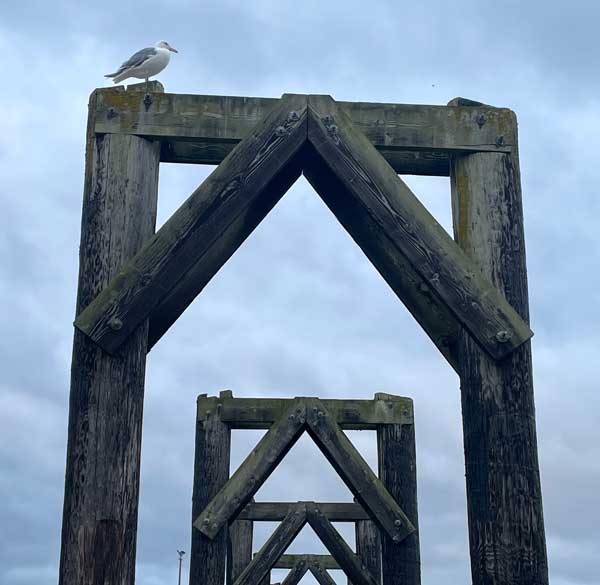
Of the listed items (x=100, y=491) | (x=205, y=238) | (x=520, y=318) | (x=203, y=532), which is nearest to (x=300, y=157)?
(x=205, y=238)

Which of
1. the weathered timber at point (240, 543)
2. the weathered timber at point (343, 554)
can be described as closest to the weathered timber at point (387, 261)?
the weathered timber at point (343, 554)

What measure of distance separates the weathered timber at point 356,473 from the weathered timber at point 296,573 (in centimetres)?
758

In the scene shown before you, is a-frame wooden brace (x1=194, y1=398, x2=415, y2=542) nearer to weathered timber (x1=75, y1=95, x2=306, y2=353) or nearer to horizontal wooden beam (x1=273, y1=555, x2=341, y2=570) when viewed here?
weathered timber (x1=75, y1=95, x2=306, y2=353)

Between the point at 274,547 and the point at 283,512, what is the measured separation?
105cm

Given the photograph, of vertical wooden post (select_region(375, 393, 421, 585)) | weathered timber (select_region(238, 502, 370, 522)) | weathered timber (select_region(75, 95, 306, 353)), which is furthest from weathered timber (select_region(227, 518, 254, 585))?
weathered timber (select_region(75, 95, 306, 353))

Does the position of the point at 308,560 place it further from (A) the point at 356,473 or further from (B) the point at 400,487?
(A) the point at 356,473

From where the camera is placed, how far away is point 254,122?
168 inches

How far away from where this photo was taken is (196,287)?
4.46 metres

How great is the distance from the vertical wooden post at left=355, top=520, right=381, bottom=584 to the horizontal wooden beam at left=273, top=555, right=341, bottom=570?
3.11 m

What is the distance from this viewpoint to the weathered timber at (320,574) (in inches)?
647

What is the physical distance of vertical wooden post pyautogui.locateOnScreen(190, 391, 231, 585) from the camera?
372 inches

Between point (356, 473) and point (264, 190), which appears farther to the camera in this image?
point (356, 473)

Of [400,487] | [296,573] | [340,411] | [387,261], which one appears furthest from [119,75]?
[296,573]

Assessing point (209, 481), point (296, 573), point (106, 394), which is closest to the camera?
point (106, 394)
